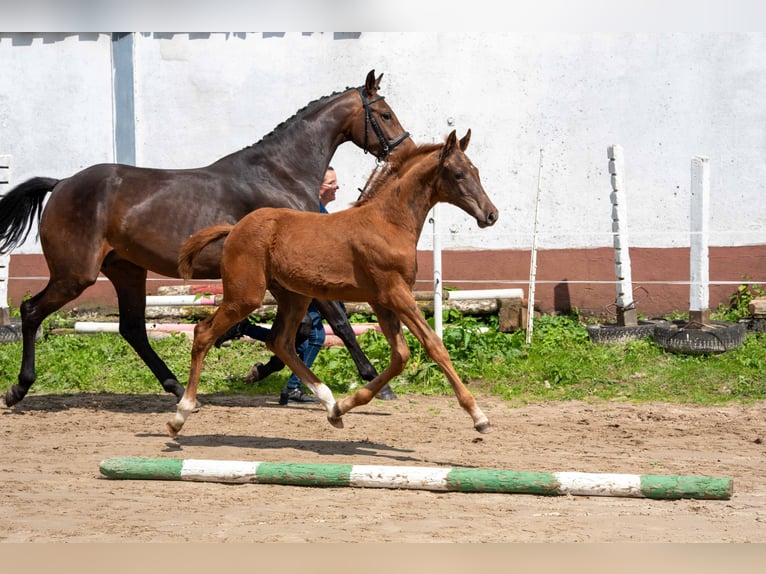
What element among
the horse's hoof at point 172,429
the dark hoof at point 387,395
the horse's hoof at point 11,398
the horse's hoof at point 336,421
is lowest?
the dark hoof at point 387,395

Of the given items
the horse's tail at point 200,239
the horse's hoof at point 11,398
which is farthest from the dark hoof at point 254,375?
the horse's tail at point 200,239

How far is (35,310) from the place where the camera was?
25.9 feet

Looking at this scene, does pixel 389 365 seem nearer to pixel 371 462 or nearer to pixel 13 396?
pixel 371 462

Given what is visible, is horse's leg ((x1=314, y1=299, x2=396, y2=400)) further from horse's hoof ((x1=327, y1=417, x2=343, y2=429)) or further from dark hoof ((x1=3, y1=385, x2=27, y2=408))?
dark hoof ((x1=3, y1=385, x2=27, y2=408))

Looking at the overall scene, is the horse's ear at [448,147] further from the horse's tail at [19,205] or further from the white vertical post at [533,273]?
the white vertical post at [533,273]

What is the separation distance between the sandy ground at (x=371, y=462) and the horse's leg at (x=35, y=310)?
197 mm

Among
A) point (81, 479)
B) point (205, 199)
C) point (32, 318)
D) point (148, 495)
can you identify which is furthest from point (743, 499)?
point (32, 318)

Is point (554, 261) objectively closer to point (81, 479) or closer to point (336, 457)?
point (336, 457)

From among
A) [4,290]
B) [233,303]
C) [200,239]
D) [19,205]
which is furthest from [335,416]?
[4,290]

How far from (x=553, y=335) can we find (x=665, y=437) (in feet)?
10.9

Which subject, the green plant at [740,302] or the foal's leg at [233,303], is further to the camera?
the green plant at [740,302]

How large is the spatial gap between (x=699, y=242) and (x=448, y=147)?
4.42 m

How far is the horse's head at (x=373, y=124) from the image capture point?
7820mm

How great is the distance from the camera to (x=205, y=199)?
7688mm
